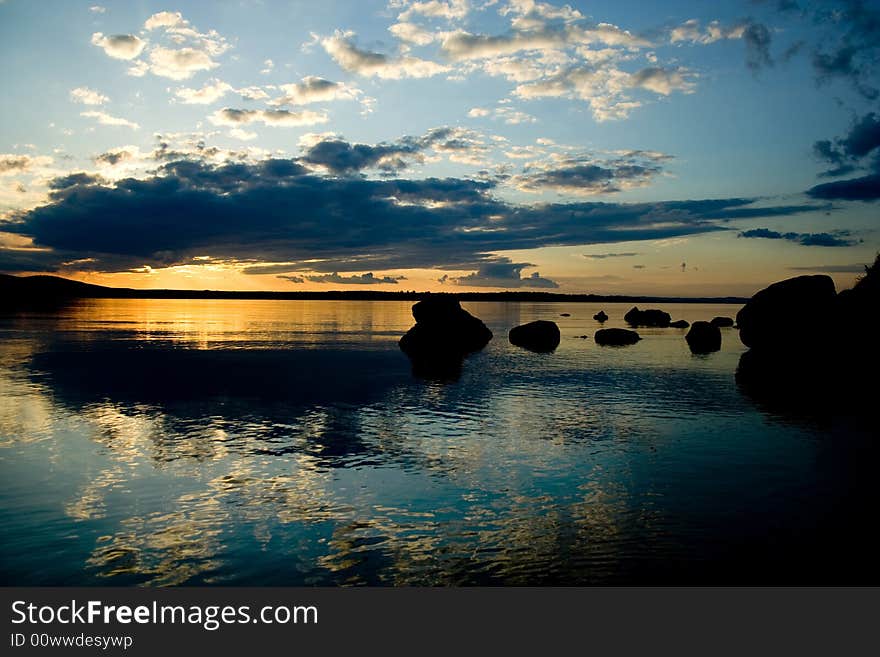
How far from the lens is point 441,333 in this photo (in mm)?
64688

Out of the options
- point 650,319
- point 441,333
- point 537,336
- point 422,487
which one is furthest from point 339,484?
point 650,319

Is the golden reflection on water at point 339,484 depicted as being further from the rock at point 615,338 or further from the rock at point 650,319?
the rock at point 650,319

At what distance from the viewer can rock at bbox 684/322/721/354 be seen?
207 ft

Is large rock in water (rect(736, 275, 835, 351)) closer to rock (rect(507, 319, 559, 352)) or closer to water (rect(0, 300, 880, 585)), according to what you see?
water (rect(0, 300, 880, 585))

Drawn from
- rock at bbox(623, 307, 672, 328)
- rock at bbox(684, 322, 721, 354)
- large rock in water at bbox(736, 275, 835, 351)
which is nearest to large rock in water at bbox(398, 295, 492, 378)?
rock at bbox(684, 322, 721, 354)

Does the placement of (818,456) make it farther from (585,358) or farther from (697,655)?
(585,358)

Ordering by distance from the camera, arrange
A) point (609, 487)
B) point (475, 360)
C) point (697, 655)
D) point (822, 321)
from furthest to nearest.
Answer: point (475, 360)
point (822, 321)
point (609, 487)
point (697, 655)

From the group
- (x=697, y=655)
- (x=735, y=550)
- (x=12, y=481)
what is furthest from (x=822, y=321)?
(x=12, y=481)

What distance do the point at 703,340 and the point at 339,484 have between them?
57037mm

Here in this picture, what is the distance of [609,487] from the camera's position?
1606 cm

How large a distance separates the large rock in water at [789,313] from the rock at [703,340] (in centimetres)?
1424

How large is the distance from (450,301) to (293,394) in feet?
121

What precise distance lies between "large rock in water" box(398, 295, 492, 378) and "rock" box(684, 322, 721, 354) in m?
22.8

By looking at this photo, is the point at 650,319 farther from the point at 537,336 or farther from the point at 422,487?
the point at 422,487
